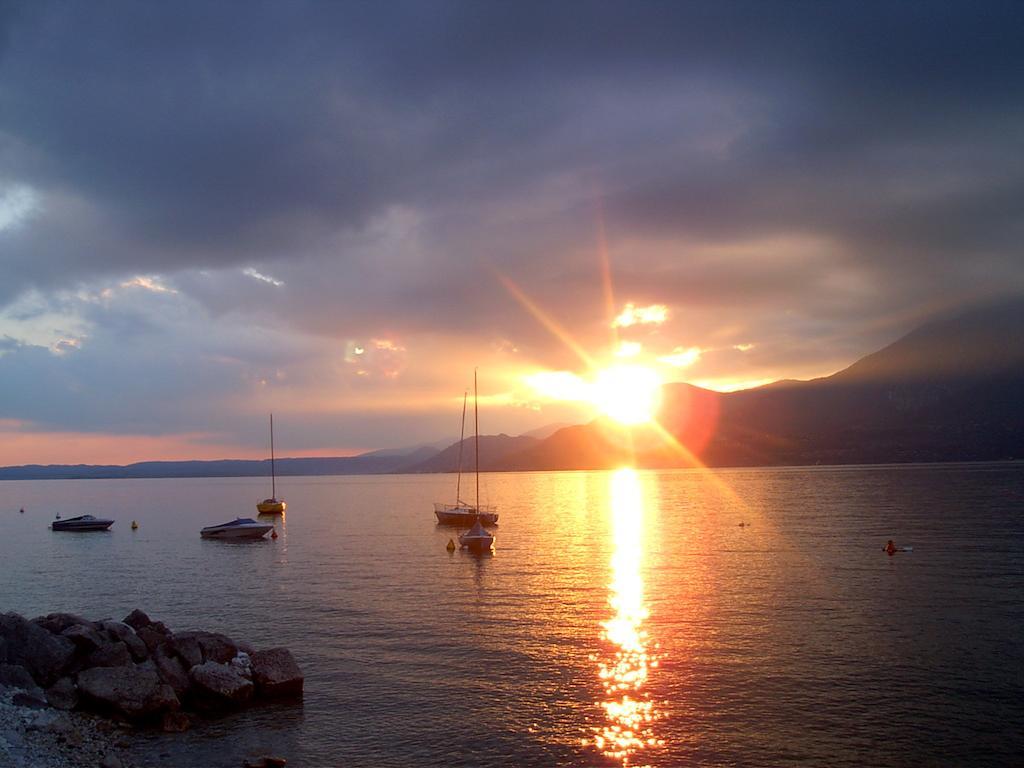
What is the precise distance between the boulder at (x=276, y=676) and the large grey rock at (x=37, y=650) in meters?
6.26

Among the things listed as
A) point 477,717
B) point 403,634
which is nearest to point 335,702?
point 477,717

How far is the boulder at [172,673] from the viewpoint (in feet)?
78.4

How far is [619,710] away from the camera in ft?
75.2

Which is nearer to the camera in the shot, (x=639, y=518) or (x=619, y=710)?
(x=619, y=710)

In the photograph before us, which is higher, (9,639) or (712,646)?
(9,639)

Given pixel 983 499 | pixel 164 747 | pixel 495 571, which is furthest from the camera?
pixel 983 499

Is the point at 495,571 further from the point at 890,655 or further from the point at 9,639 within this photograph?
the point at 9,639

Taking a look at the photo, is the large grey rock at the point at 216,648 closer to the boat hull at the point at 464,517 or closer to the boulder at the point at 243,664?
the boulder at the point at 243,664

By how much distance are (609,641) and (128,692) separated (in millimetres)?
18628

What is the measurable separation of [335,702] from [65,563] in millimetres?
54407

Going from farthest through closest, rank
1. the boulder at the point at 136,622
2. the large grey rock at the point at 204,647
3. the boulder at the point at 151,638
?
the boulder at the point at 136,622 < the boulder at the point at 151,638 < the large grey rock at the point at 204,647

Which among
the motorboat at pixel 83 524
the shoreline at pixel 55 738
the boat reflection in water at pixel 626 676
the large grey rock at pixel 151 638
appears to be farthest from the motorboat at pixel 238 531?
the shoreline at pixel 55 738

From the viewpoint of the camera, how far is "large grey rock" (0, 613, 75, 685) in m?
23.9

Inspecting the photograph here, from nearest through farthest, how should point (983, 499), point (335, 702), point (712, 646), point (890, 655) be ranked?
point (335, 702), point (890, 655), point (712, 646), point (983, 499)
